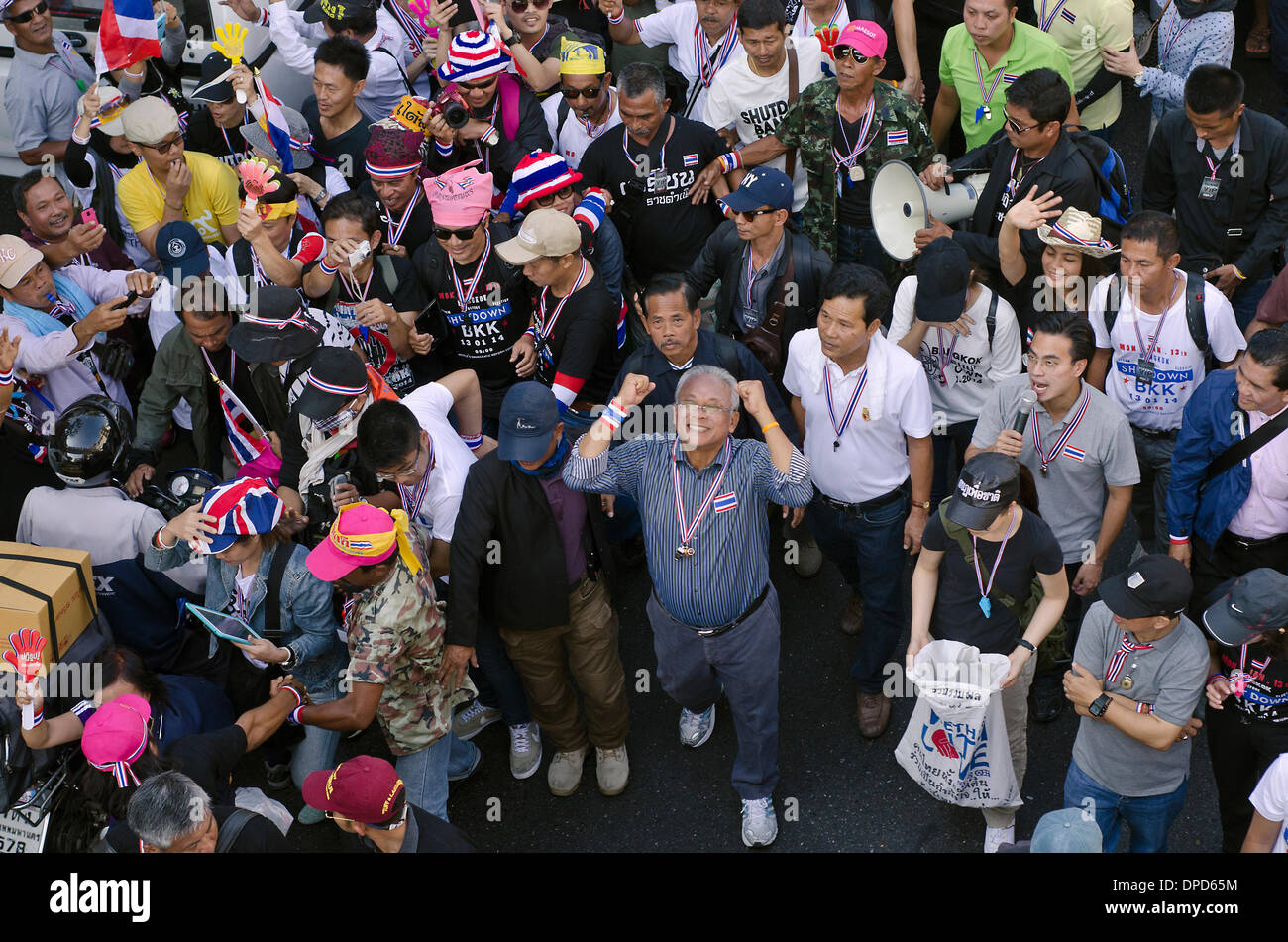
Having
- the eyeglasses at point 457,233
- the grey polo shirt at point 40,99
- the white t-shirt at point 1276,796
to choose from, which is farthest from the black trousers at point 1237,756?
the grey polo shirt at point 40,99

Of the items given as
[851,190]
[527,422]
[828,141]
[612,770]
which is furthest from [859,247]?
[612,770]

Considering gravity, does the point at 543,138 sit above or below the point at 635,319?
above

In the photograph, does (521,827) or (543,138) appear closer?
(521,827)

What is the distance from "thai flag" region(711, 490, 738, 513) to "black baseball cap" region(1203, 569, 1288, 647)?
5.48 ft

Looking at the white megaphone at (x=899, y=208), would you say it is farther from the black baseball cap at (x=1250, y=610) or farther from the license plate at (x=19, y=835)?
the license plate at (x=19, y=835)

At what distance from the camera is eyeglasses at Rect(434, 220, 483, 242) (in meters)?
5.96

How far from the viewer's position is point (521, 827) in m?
5.46

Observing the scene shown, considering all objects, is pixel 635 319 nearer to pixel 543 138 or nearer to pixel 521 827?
pixel 543 138

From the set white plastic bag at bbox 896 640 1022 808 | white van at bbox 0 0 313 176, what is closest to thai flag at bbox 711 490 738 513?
white plastic bag at bbox 896 640 1022 808

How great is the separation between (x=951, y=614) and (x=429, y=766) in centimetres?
211
